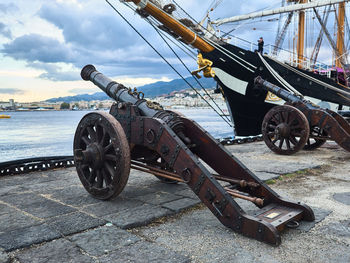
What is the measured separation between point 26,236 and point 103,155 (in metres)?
1.33

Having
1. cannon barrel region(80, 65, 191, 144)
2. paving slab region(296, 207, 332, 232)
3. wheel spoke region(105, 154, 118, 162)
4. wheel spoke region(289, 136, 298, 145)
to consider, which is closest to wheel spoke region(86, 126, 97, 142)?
wheel spoke region(105, 154, 118, 162)

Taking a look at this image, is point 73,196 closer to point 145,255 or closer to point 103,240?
point 103,240

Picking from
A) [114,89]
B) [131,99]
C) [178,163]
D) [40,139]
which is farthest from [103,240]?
[40,139]

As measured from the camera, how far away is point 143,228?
10.8 ft

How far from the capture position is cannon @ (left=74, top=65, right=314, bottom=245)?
3154mm

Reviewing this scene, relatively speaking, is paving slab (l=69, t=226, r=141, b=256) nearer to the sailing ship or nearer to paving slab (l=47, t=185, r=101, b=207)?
paving slab (l=47, t=185, r=101, b=207)

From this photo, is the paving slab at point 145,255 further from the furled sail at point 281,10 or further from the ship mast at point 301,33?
the ship mast at point 301,33

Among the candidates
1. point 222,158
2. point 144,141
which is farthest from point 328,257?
point 144,141

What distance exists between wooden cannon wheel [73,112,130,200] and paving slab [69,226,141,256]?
811mm

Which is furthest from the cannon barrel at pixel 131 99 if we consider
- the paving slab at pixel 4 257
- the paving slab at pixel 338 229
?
the paving slab at pixel 4 257

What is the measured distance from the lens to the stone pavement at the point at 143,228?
8.75ft

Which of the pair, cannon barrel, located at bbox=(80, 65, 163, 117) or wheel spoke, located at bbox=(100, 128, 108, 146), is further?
cannon barrel, located at bbox=(80, 65, 163, 117)

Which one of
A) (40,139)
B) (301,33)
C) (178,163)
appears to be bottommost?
(40,139)

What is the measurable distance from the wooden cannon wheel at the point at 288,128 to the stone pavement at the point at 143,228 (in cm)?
299
